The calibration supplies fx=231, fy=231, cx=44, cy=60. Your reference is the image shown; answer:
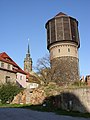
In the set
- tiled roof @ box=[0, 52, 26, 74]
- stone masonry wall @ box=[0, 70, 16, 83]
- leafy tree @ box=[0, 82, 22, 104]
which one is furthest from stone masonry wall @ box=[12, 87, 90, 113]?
tiled roof @ box=[0, 52, 26, 74]

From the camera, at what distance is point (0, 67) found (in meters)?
34.4

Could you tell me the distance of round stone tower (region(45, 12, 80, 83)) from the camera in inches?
1690

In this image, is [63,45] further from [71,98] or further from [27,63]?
[27,63]

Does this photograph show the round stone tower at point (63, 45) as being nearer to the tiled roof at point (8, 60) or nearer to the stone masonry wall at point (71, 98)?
the tiled roof at point (8, 60)

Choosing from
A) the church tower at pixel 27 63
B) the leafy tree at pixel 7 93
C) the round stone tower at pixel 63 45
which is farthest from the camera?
the church tower at pixel 27 63

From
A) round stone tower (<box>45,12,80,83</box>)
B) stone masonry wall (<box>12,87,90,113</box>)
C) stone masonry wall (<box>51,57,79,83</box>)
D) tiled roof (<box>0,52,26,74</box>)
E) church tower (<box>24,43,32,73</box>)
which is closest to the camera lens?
stone masonry wall (<box>12,87,90,113</box>)

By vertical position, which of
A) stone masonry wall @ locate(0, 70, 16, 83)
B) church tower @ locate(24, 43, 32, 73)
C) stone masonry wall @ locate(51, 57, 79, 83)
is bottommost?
stone masonry wall @ locate(0, 70, 16, 83)

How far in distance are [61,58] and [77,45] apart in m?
4.64

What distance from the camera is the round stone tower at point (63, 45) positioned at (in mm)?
42938

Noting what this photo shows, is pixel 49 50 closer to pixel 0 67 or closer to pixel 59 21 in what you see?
pixel 59 21

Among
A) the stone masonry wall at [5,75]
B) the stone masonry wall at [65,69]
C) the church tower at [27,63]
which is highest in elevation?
the church tower at [27,63]

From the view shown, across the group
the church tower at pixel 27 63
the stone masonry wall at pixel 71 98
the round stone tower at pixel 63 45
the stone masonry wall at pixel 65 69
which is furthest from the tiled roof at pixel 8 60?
the church tower at pixel 27 63

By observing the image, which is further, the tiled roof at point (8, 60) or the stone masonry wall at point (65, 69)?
the stone masonry wall at point (65, 69)

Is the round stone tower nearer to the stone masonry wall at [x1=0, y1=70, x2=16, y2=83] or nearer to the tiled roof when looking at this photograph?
the tiled roof
